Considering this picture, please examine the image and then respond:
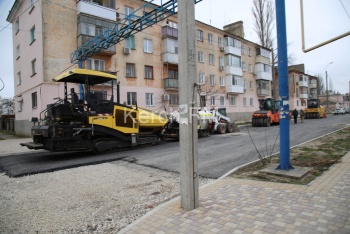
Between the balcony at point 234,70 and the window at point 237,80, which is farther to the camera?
the window at point 237,80

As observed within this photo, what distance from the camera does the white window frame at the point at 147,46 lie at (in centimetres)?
2506

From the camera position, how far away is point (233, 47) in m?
35.7

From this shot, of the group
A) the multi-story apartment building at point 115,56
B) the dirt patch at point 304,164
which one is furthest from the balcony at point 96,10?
the dirt patch at point 304,164

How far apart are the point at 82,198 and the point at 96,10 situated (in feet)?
61.9

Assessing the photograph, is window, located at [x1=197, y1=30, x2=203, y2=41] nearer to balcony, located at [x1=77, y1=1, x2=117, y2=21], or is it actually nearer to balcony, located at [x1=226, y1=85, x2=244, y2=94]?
balcony, located at [x1=226, y1=85, x2=244, y2=94]

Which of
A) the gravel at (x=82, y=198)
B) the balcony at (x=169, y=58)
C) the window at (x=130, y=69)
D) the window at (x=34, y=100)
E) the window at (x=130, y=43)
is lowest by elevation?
the gravel at (x=82, y=198)

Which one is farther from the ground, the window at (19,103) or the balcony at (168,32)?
the balcony at (168,32)

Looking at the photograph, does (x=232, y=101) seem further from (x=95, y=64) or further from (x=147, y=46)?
(x=95, y=64)

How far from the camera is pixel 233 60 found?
118 ft

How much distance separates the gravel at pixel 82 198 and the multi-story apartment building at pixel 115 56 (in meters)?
4.51

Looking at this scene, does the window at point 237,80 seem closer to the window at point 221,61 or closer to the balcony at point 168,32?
the window at point 221,61

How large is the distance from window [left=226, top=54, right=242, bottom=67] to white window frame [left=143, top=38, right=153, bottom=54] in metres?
13.4

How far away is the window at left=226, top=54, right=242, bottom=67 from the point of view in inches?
1380

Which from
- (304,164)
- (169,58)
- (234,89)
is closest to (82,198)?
(304,164)
